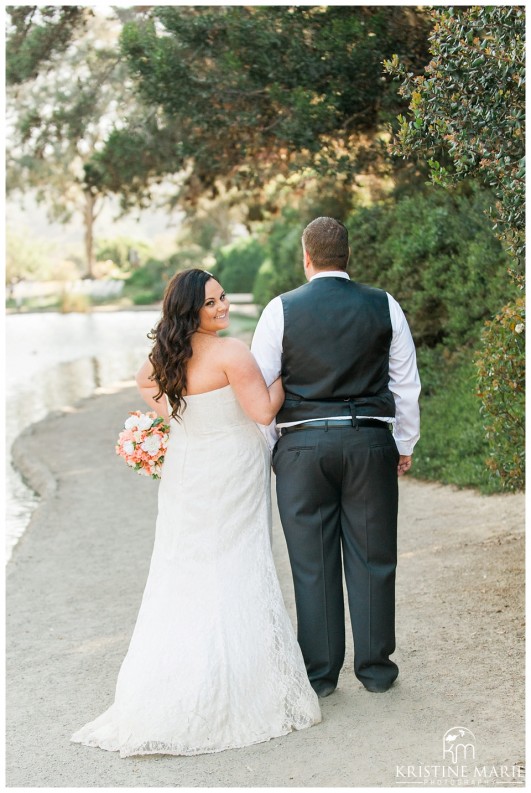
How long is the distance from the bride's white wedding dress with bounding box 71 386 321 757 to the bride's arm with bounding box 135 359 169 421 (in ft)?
0.32

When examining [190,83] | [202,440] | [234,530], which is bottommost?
[234,530]

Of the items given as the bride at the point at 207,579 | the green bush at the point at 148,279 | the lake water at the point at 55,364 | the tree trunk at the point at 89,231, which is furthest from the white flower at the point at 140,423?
the tree trunk at the point at 89,231

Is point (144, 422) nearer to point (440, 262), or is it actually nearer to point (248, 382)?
point (248, 382)

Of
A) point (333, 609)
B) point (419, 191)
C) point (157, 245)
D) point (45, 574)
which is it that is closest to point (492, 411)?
point (333, 609)

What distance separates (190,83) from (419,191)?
3.45 m

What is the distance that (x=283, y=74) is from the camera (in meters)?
10.2

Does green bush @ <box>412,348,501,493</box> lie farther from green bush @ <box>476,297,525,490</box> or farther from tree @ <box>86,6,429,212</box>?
green bush @ <box>476,297,525,490</box>

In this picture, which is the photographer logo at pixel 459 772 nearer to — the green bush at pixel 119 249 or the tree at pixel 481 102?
the tree at pixel 481 102

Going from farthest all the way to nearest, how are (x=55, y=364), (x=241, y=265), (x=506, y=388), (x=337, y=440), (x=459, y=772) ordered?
(x=241, y=265) → (x=55, y=364) → (x=506, y=388) → (x=337, y=440) → (x=459, y=772)

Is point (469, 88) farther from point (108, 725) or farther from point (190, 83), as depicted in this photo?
point (190, 83)

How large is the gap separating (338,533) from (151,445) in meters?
0.93

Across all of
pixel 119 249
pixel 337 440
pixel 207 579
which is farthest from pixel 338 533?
pixel 119 249

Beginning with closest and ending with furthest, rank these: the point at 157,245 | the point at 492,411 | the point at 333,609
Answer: the point at 333,609
the point at 492,411
the point at 157,245

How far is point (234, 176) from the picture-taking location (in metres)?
12.4
